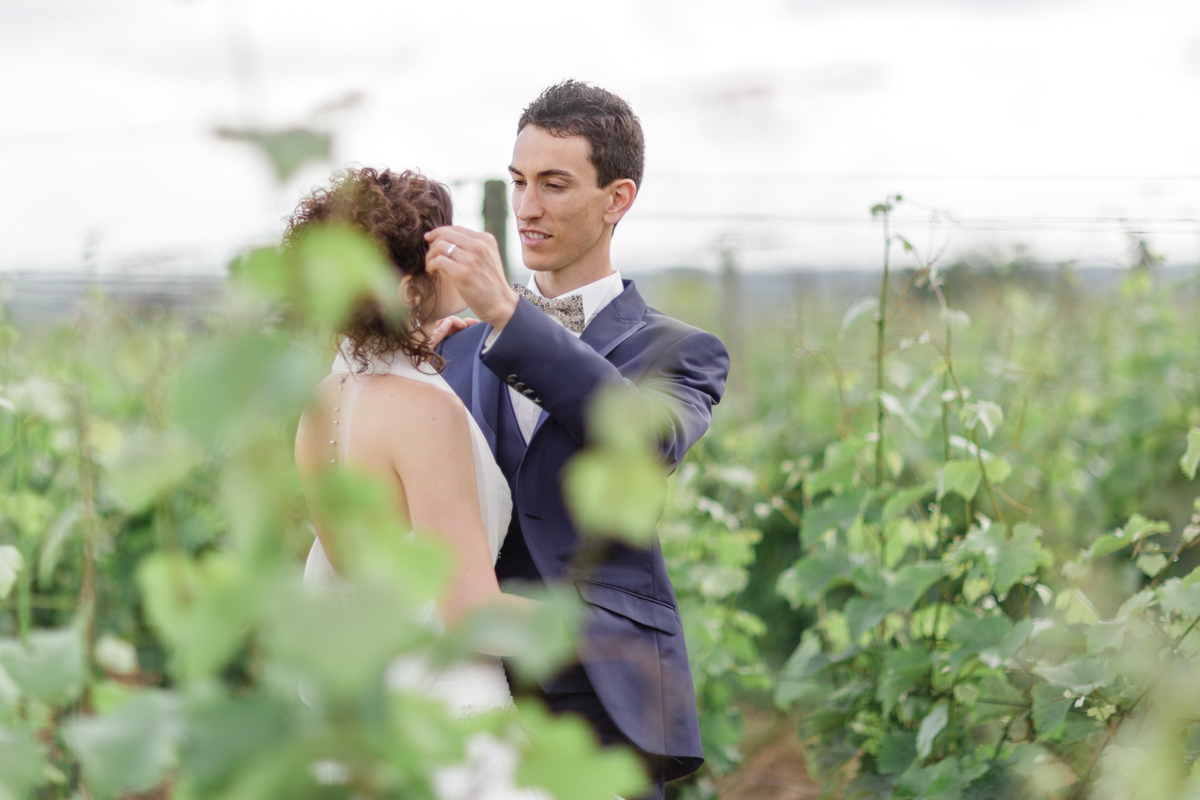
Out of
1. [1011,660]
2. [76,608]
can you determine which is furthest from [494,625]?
[76,608]

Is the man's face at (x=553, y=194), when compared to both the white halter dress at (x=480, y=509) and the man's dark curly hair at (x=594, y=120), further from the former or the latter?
the white halter dress at (x=480, y=509)

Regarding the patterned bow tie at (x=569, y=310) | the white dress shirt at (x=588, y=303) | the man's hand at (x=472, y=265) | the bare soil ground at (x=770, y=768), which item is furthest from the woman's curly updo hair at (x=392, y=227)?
the bare soil ground at (x=770, y=768)

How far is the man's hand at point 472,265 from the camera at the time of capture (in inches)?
54.0

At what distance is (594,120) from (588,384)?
708 millimetres

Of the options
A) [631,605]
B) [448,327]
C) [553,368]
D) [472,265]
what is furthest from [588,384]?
[448,327]

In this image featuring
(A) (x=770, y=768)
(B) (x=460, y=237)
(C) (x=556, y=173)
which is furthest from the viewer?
(A) (x=770, y=768)

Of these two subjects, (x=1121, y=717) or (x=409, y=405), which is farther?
(x=1121, y=717)

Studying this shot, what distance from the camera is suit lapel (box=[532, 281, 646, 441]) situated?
75.5 inches

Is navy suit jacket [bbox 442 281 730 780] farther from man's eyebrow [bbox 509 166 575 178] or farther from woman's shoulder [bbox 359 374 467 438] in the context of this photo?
man's eyebrow [bbox 509 166 575 178]

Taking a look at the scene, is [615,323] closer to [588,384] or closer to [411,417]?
[588,384]

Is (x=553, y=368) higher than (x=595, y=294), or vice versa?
(x=595, y=294)

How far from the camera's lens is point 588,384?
4.98ft

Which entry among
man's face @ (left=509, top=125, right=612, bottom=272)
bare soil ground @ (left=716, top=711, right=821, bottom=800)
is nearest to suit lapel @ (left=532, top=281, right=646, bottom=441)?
man's face @ (left=509, top=125, right=612, bottom=272)

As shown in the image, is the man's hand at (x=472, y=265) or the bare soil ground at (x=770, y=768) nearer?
the man's hand at (x=472, y=265)
